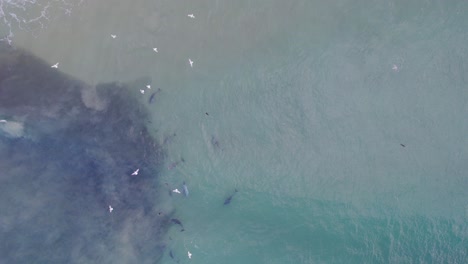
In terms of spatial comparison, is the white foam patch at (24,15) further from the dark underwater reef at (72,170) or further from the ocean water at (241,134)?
the dark underwater reef at (72,170)

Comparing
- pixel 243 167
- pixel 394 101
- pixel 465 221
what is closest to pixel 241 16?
pixel 243 167

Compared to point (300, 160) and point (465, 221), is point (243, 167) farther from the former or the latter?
point (465, 221)

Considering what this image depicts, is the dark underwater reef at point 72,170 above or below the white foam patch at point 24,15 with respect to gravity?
below

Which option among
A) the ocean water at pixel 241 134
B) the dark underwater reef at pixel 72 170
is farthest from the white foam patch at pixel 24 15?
the dark underwater reef at pixel 72 170

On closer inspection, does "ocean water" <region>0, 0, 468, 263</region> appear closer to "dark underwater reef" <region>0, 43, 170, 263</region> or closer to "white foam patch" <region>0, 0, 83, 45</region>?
"dark underwater reef" <region>0, 43, 170, 263</region>

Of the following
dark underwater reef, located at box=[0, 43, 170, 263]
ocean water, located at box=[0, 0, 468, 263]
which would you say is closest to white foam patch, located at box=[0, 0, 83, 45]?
ocean water, located at box=[0, 0, 468, 263]

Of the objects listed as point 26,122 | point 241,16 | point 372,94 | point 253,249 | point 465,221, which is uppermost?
point 241,16

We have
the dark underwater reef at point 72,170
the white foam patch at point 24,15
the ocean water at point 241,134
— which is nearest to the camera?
the white foam patch at point 24,15
